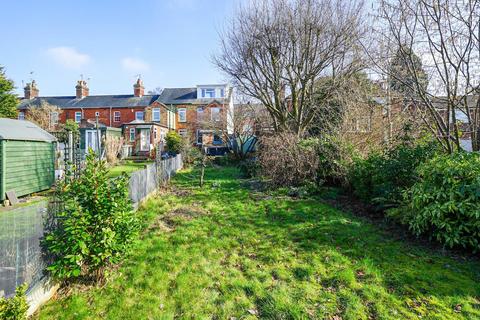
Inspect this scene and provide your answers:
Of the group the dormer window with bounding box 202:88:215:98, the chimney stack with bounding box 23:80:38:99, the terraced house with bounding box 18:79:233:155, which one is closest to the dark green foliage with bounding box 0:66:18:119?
the terraced house with bounding box 18:79:233:155

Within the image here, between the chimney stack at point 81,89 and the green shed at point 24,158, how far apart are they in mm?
27206

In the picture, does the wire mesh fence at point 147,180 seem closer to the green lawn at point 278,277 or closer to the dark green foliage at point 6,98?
the green lawn at point 278,277

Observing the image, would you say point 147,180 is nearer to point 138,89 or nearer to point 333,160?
point 333,160

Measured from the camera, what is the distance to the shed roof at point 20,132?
893cm

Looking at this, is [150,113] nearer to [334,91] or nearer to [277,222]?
[334,91]

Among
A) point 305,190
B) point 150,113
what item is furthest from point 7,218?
point 150,113

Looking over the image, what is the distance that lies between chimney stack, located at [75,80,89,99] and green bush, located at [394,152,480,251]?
39.3 m

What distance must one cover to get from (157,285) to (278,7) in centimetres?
1229

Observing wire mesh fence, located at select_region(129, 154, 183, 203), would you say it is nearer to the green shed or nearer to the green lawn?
the green lawn

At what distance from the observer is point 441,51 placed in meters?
6.58

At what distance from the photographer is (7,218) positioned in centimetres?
295

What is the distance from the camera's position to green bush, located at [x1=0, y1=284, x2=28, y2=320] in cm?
254

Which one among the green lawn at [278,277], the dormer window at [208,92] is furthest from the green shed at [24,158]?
the dormer window at [208,92]

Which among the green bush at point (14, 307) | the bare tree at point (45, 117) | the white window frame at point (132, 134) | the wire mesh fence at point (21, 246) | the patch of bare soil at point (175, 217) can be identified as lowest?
the patch of bare soil at point (175, 217)
